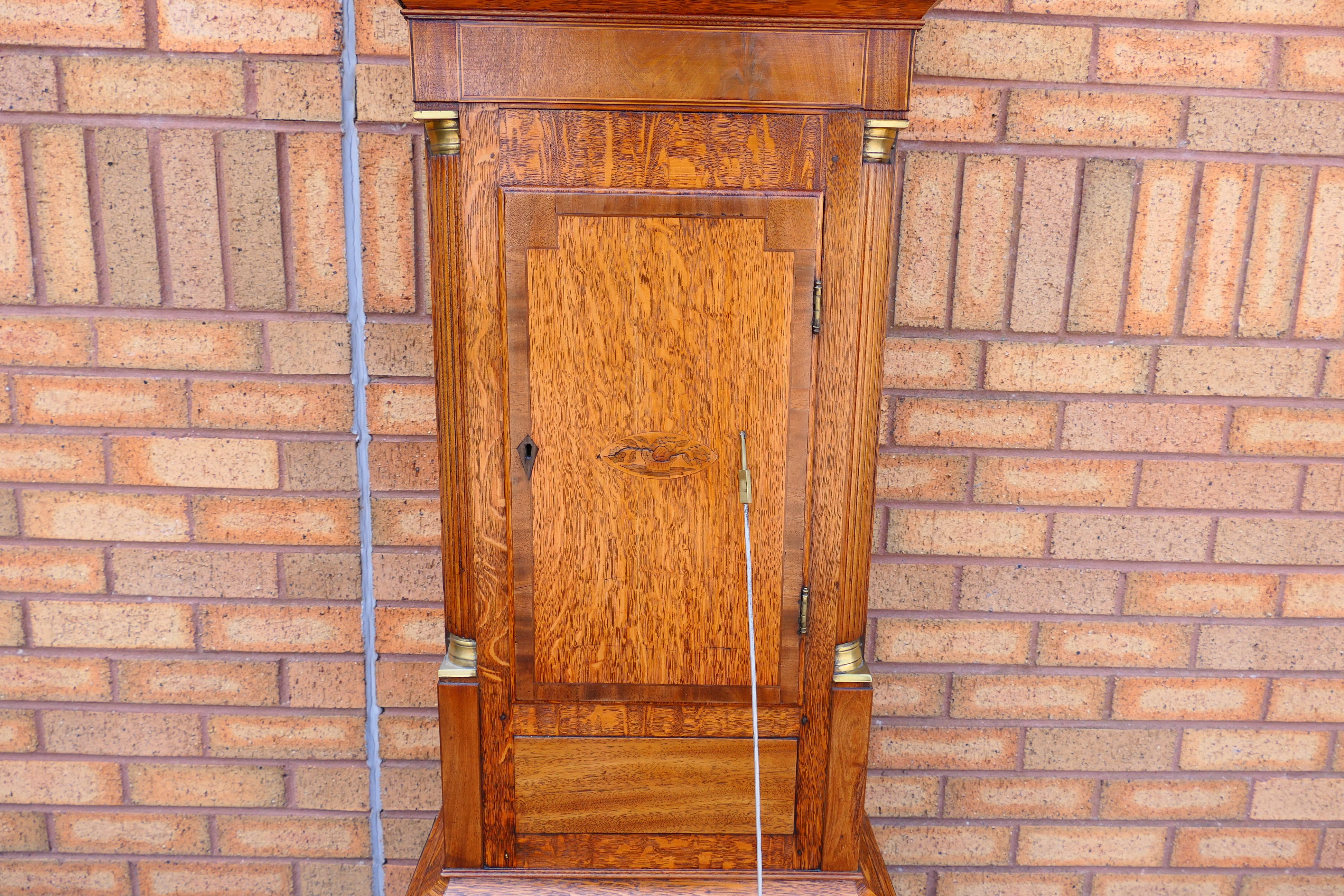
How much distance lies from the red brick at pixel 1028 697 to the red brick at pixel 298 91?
58.8 inches

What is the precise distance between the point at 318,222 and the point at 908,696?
1.34 meters

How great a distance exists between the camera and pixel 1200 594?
1.59m

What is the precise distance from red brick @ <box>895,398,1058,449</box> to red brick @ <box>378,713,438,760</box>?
3.31ft

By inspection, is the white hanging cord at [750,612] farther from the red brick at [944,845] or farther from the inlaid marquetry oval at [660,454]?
the red brick at [944,845]

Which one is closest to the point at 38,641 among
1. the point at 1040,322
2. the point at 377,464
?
the point at 377,464

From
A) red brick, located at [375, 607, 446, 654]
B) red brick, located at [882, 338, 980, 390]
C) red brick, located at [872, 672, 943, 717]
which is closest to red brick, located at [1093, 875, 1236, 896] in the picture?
→ red brick, located at [872, 672, 943, 717]

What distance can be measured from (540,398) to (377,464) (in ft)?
1.96

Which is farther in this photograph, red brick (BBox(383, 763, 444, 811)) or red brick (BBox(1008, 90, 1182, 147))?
red brick (BBox(383, 763, 444, 811))

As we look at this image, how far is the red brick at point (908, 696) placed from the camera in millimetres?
1604

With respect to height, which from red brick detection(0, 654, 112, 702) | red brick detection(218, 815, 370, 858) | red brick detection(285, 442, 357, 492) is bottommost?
red brick detection(218, 815, 370, 858)

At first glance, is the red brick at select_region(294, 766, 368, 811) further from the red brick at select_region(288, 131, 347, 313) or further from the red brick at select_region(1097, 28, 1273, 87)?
the red brick at select_region(1097, 28, 1273, 87)

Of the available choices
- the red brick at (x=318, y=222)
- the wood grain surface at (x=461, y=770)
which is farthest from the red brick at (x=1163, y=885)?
the red brick at (x=318, y=222)

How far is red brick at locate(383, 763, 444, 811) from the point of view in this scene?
162 cm

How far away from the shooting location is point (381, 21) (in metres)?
1.40
